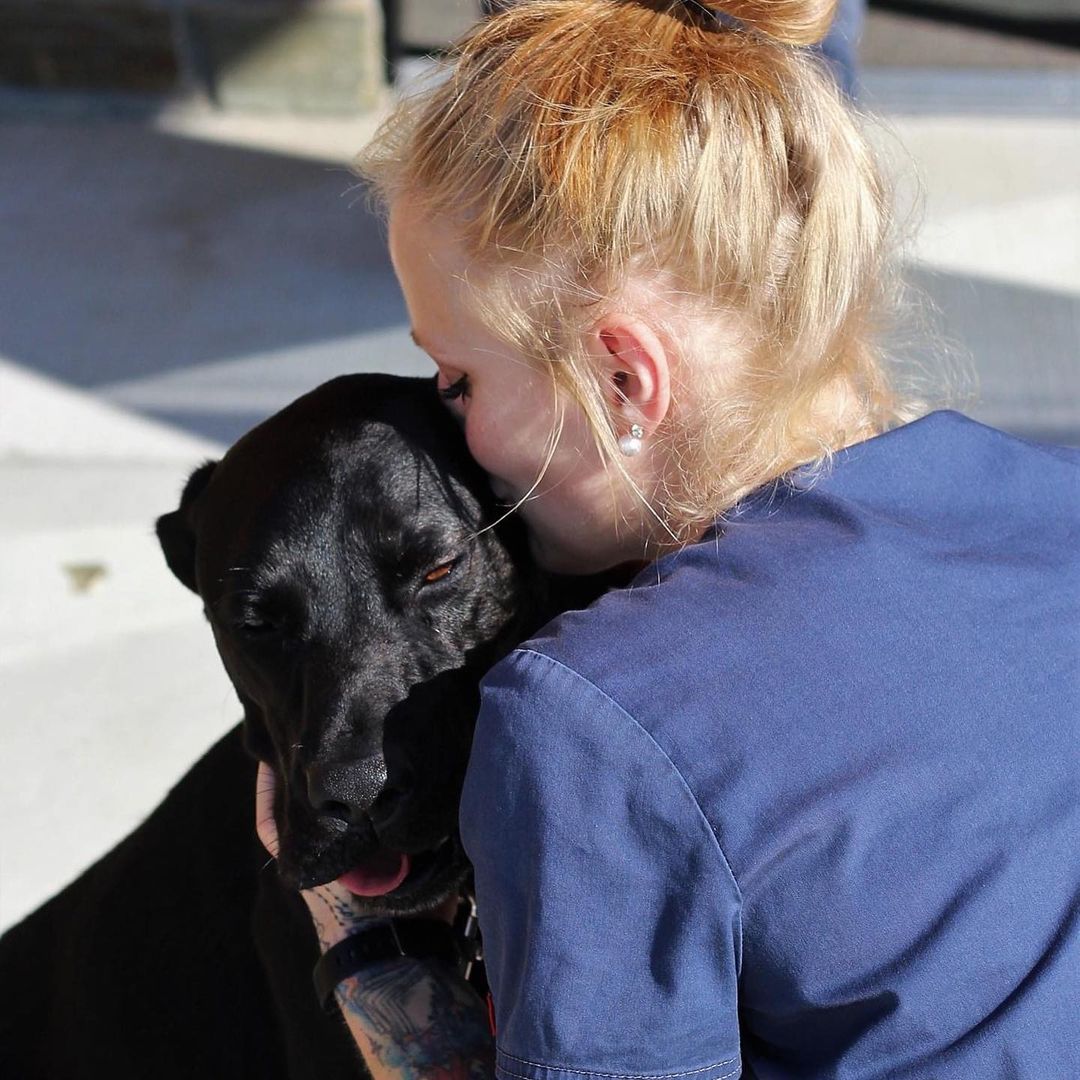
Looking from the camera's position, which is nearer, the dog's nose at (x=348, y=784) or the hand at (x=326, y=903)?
the dog's nose at (x=348, y=784)

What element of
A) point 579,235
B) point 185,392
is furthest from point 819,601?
point 185,392

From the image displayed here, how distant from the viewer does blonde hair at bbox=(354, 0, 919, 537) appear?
156 cm

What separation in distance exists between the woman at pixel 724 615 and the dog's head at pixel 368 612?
138mm

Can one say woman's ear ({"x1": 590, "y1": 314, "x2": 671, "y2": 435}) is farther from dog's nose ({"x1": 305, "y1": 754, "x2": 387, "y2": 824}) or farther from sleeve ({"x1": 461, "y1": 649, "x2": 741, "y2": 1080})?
dog's nose ({"x1": 305, "y1": 754, "x2": 387, "y2": 824})

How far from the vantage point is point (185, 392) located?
442 cm

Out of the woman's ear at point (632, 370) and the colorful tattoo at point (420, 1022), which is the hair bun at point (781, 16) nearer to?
the woman's ear at point (632, 370)

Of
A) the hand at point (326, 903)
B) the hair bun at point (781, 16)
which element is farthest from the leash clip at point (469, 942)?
the hair bun at point (781, 16)

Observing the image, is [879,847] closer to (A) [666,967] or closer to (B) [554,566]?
(A) [666,967]

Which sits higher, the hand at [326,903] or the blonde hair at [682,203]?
the blonde hair at [682,203]

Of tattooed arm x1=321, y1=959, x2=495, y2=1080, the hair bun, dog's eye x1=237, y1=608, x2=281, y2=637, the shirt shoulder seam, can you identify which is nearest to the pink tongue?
tattooed arm x1=321, y1=959, x2=495, y2=1080

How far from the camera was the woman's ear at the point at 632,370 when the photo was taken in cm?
159

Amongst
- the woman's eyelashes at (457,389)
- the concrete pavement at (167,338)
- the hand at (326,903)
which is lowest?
the concrete pavement at (167,338)

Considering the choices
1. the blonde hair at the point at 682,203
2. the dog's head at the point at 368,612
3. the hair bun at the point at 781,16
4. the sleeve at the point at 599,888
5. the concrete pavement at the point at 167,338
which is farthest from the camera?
the concrete pavement at the point at 167,338

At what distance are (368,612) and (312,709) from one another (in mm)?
154
